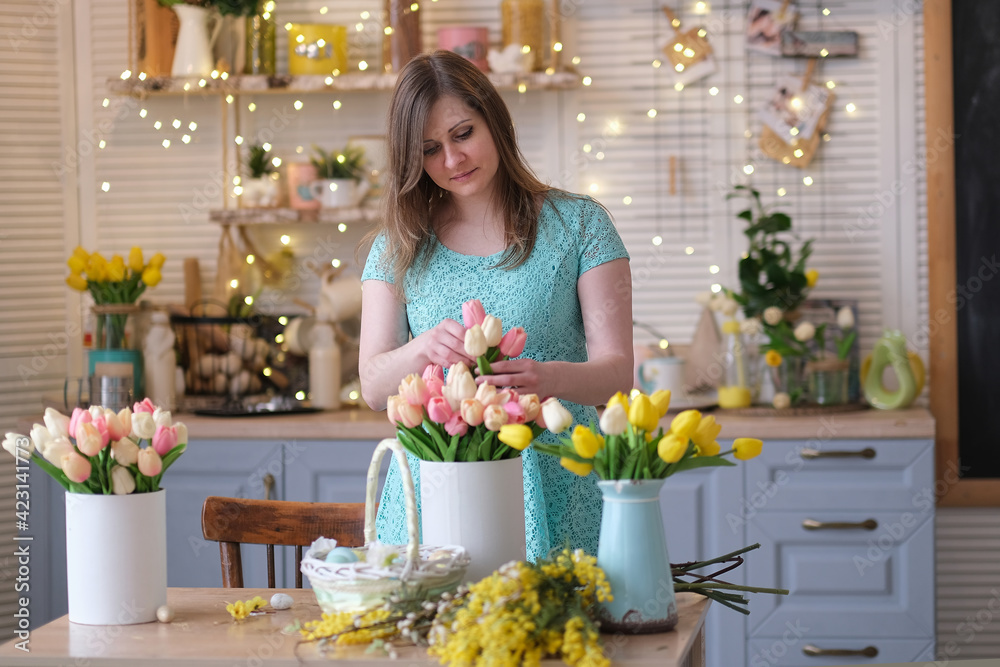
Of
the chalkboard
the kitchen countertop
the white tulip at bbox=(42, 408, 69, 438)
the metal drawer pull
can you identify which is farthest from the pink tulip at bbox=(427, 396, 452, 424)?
the chalkboard

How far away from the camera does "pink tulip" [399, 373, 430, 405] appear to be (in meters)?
1.16

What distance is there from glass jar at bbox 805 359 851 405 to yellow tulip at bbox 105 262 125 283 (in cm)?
190

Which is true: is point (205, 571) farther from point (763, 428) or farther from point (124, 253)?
point (763, 428)

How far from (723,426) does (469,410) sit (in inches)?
62.6

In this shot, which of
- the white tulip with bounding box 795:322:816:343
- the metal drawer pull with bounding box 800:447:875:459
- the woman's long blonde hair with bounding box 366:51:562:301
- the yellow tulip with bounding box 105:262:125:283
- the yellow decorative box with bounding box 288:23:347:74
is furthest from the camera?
the yellow decorative box with bounding box 288:23:347:74

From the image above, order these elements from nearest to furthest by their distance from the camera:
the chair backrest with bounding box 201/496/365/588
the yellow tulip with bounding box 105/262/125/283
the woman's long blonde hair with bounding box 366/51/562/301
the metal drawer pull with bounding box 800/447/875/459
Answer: the woman's long blonde hair with bounding box 366/51/562/301
the chair backrest with bounding box 201/496/365/588
the metal drawer pull with bounding box 800/447/875/459
the yellow tulip with bounding box 105/262/125/283

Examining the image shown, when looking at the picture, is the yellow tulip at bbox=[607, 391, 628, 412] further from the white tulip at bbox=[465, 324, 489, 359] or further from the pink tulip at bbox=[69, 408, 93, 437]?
the pink tulip at bbox=[69, 408, 93, 437]

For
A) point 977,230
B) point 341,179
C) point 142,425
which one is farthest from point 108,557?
point 977,230

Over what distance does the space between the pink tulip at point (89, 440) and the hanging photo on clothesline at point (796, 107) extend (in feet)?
7.49

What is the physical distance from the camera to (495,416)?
1114 millimetres

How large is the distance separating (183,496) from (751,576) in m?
1.47

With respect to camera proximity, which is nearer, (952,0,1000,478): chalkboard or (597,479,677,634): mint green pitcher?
(597,479,677,634): mint green pitcher

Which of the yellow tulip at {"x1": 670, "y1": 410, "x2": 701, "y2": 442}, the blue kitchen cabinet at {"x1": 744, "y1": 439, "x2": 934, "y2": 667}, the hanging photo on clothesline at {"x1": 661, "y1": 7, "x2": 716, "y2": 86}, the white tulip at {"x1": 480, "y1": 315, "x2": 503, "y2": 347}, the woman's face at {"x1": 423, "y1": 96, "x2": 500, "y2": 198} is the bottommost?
the blue kitchen cabinet at {"x1": 744, "y1": 439, "x2": 934, "y2": 667}

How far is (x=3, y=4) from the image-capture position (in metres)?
3.03
